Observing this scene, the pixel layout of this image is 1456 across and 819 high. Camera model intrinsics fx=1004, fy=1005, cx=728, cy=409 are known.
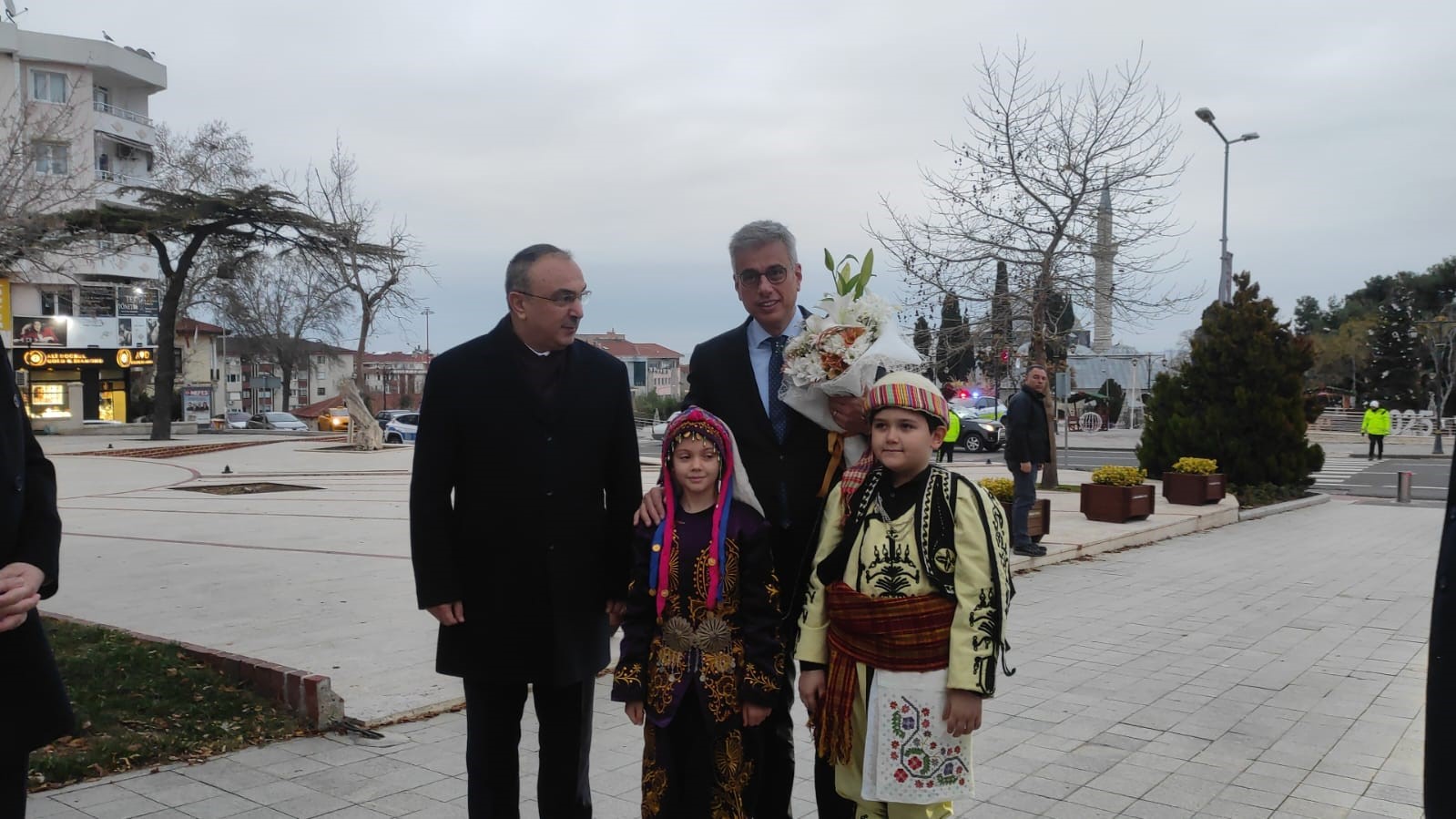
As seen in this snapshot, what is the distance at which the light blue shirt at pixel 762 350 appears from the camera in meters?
Result: 3.40

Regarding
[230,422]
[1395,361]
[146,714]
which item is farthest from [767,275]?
[1395,361]

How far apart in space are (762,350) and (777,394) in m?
0.19

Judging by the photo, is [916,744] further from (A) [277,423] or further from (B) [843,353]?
(A) [277,423]

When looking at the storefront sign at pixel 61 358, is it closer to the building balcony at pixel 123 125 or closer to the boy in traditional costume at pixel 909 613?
the building balcony at pixel 123 125

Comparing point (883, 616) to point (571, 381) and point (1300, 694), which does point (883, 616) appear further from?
point (1300, 694)

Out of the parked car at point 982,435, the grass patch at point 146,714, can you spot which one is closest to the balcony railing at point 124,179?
the parked car at point 982,435

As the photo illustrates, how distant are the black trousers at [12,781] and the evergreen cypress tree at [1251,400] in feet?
58.9

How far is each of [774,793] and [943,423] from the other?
4.53ft

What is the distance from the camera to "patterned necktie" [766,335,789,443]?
3348mm

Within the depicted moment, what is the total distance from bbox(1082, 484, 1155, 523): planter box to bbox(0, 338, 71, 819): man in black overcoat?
1253cm

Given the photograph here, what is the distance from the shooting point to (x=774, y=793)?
3.35 metres

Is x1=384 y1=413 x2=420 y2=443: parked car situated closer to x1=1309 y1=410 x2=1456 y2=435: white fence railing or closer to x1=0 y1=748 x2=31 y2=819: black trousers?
x1=0 y1=748 x2=31 y2=819: black trousers

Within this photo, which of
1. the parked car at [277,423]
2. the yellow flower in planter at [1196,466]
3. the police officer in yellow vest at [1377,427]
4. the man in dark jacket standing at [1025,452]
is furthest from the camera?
the parked car at [277,423]

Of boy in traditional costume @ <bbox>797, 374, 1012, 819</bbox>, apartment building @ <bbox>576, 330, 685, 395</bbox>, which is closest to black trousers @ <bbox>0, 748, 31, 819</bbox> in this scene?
boy in traditional costume @ <bbox>797, 374, 1012, 819</bbox>
